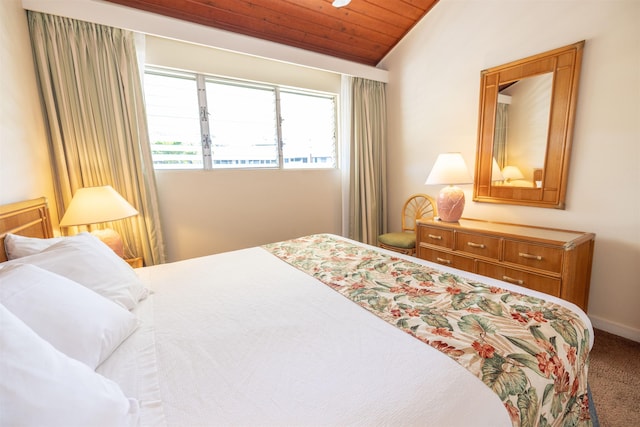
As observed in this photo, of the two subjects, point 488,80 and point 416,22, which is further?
point 416,22

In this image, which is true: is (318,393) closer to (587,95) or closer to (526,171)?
(526,171)

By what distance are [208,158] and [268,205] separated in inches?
30.5

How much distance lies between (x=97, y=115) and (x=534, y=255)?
11.1ft

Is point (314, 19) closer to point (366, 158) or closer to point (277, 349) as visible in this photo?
point (366, 158)

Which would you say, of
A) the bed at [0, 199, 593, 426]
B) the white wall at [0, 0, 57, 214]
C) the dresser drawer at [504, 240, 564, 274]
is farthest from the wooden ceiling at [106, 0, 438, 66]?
the dresser drawer at [504, 240, 564, 274]

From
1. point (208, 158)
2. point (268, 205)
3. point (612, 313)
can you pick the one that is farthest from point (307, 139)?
point (612, 313)

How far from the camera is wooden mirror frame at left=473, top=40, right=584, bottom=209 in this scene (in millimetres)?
2043

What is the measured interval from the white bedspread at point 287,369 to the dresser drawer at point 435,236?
1588mm

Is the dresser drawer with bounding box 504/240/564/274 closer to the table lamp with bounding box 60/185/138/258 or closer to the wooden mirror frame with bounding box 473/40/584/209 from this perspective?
the wooden mirror frame with bounding box 473/40/584/209

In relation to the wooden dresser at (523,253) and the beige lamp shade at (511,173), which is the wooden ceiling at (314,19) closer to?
the beige lamp shade at (511,173)

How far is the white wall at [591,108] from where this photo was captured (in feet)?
6.07

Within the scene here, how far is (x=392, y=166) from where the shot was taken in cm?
361

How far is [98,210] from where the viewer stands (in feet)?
5.93

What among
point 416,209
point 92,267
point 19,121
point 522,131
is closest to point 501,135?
point 522,131
